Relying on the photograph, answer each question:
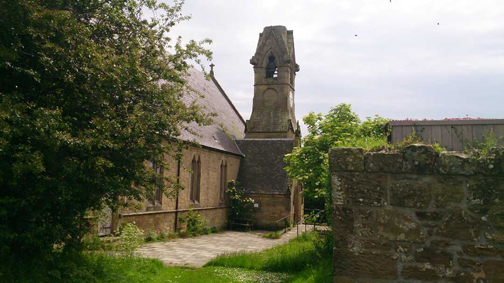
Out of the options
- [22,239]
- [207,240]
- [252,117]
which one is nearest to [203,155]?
[207,240]

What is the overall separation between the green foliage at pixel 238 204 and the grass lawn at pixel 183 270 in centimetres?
1410

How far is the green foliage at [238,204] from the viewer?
1031 inches

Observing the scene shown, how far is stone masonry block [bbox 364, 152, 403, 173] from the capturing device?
12.2 feet

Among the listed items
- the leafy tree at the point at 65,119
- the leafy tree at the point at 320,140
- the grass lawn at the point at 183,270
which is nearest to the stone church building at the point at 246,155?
the leafy tree at the point at 320,140

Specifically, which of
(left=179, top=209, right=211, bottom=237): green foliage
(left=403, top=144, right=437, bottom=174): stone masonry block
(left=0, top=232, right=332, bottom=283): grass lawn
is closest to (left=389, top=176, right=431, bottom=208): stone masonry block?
(left=403, top=144, right=437, bottom=174): stone masonry block

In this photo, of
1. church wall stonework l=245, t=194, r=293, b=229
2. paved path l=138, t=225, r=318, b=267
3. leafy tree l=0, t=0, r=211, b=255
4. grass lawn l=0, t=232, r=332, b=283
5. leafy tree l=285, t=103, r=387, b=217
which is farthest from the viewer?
church wall stonework l=245, t=194, r=293, b=229

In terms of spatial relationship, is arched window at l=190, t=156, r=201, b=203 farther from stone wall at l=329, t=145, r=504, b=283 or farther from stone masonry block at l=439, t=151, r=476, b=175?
stone masonry block at l=439, t=151, r=476, b=175

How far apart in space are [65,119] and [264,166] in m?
21.5

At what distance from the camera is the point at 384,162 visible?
149 inches

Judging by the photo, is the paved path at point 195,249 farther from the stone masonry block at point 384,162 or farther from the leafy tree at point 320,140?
the stone masonry block at point 384,162

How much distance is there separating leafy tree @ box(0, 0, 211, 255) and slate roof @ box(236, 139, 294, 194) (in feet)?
58.8

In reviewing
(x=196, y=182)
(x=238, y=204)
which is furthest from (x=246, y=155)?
(x=196, y=182)

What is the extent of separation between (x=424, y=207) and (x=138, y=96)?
722 cm

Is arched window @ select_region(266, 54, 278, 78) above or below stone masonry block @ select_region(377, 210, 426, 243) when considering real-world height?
above
